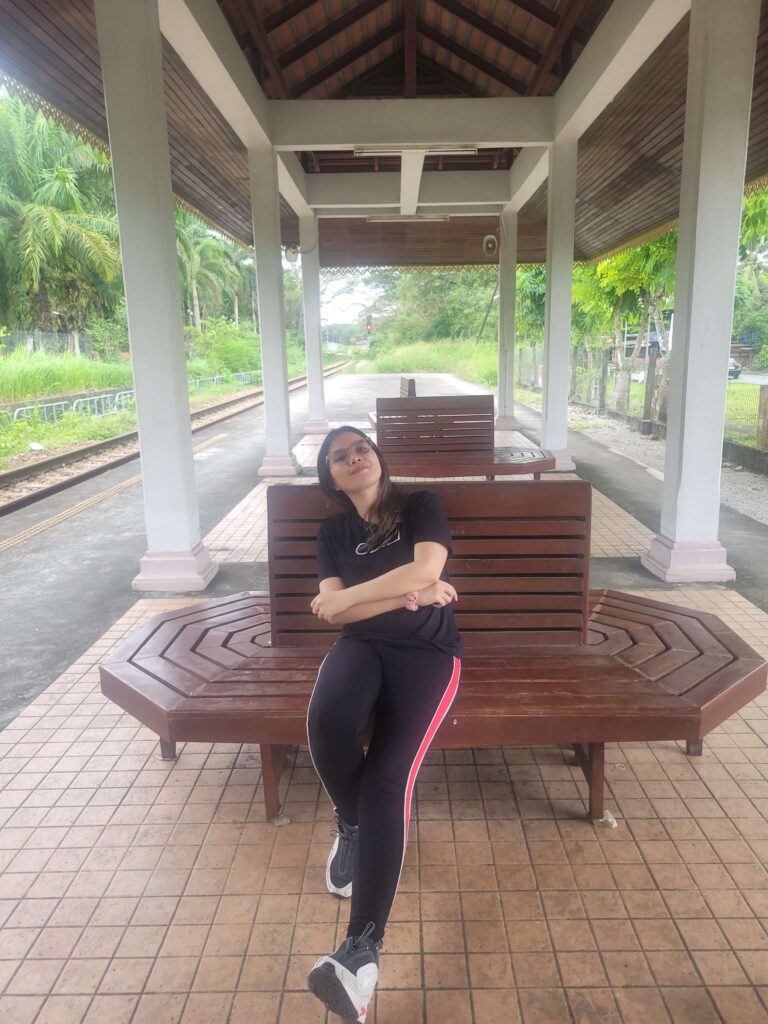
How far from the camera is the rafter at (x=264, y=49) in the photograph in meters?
5.96

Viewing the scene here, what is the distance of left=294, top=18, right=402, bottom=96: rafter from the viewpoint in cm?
778

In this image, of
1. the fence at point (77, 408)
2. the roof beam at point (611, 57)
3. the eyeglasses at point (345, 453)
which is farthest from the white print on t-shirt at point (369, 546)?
the fence at point (77, 408)

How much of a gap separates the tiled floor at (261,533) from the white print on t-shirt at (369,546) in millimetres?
3106

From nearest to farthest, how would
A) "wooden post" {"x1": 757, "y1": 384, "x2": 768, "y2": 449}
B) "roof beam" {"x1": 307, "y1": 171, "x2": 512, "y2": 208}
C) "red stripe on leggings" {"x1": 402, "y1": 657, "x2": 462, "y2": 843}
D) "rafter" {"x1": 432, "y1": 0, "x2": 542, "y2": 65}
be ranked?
"red stripe on leggings" {"x1": 402, "y1": 657, "x2": 462, "y2": 843} → "rafter" {"x1": 432, "y1": 0, "x2": 542, "y2": 65} → "wooden post" {"x1": 757, "y1": 384, "x2": 768, "y2": 449} → "roof beam" {"x1": 307, "y1": 171, "x2": 512, "y2": 208}

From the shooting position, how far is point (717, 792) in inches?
99.3

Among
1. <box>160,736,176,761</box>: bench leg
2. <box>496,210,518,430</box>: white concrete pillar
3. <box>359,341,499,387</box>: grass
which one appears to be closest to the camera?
<box>160,736,176,761</box>: bench leg

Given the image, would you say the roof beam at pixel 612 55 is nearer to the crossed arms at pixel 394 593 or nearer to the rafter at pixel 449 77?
the rafter at pixel 449 77

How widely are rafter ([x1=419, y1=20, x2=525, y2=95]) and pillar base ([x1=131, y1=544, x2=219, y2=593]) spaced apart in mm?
6514

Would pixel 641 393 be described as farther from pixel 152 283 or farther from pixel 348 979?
pixel 348 979

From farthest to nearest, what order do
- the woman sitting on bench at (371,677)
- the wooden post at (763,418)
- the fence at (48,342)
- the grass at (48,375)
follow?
1. the fence at (48,342)
2. the grass at (48,375)
3. the wooden post at (763,418)
4. the woman sitting on bench at (371,677)

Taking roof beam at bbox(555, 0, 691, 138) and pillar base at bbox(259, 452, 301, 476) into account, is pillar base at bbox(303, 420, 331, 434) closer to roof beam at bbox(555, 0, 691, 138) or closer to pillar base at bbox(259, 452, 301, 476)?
pillar base at bbox(259, 452, 301, 476)

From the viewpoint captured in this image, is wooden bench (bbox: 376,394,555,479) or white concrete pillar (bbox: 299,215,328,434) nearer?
wooden bench (bbox: 376,394,555,479)

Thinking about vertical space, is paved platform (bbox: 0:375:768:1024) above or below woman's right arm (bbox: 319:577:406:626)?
below

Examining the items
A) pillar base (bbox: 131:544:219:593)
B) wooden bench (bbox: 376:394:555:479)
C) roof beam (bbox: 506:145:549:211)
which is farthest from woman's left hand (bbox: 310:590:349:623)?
roof beam (bbox: 506:145:549:211)
